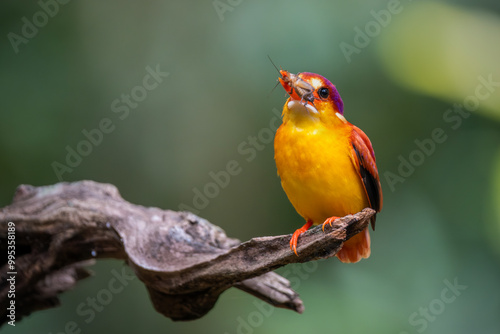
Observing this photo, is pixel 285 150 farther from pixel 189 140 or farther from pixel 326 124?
pixel 189 140

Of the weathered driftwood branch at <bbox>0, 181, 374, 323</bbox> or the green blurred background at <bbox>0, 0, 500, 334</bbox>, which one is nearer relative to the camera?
the weathered driftwood branch at <bbox>0, 181, 374, 323</bbox>
